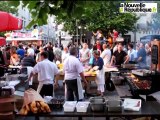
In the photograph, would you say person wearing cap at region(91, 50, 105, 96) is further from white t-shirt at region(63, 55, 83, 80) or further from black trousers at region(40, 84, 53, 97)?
black trousers at region(40, 84, 53, 97)

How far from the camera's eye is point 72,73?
1009cm

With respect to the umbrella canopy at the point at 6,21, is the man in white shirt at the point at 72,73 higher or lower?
lower

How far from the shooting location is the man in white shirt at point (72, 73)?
10008 mm

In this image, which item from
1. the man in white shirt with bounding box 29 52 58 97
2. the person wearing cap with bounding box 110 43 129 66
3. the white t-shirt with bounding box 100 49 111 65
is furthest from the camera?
the person wearing cap with bounding box 110 43 129 66

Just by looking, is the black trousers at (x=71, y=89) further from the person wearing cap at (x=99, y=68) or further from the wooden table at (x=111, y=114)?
the wooden table at (x=111, y=114)

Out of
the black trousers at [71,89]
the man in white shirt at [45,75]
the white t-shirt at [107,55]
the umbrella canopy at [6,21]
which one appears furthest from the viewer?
the white t-shirt at [107,55]

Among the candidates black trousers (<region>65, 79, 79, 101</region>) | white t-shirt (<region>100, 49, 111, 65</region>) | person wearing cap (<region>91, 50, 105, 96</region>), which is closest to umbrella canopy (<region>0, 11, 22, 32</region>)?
black trousers (<region>65, 79, 79, 101</region>)

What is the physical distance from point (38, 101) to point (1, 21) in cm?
Answer: 396

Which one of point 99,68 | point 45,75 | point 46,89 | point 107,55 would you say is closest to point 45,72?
point 45,75

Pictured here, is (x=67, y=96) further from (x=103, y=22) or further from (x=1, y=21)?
(x=103, y=22)

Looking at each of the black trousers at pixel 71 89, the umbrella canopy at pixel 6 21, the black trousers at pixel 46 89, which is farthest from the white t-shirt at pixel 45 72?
the umbrella canopy at pixel 6 21

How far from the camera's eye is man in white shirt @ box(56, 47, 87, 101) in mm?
10008

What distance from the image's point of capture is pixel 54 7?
405 centimetres

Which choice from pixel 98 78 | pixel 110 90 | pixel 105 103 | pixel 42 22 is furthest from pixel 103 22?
pixel 42 22
